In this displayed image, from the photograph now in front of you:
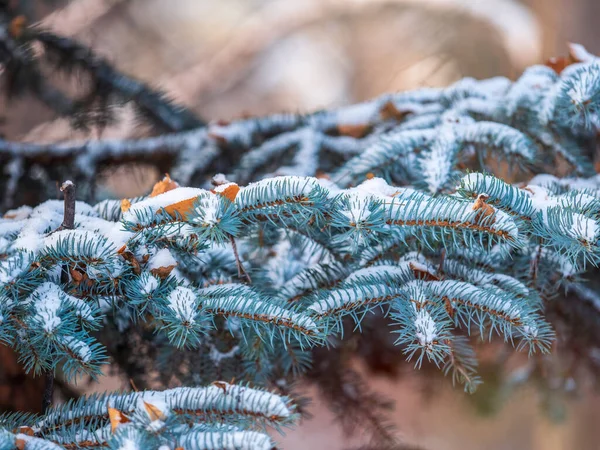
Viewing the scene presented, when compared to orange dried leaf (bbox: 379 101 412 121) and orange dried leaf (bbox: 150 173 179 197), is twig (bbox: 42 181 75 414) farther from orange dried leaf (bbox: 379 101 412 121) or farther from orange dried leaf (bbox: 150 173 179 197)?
orange dried leaf (bbox: 379 101 412 121)

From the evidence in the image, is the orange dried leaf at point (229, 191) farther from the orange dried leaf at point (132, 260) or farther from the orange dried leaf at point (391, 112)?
the orange dried leaf at point (391, 112)

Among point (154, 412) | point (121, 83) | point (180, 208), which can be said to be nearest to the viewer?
point (154, 412)

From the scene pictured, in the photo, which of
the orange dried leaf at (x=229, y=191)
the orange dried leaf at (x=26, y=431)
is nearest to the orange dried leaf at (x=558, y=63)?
the orange dried leaf at (x=229, y=191)

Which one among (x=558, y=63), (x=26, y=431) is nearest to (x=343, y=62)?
(x=558, y=63)

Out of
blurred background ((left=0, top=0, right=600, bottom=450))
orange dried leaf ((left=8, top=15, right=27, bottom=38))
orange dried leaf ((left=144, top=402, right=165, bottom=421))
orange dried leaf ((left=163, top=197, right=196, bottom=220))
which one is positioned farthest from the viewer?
blurred background ((left=0, top=0, right=600, bottom=450))

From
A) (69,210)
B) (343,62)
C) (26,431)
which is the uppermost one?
(69,210)

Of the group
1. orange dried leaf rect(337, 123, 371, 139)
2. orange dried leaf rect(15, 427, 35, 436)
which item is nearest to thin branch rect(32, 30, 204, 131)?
orange dried leaf rect(337, 123, 371, 139)

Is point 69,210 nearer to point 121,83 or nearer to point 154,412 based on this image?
point 154,412
